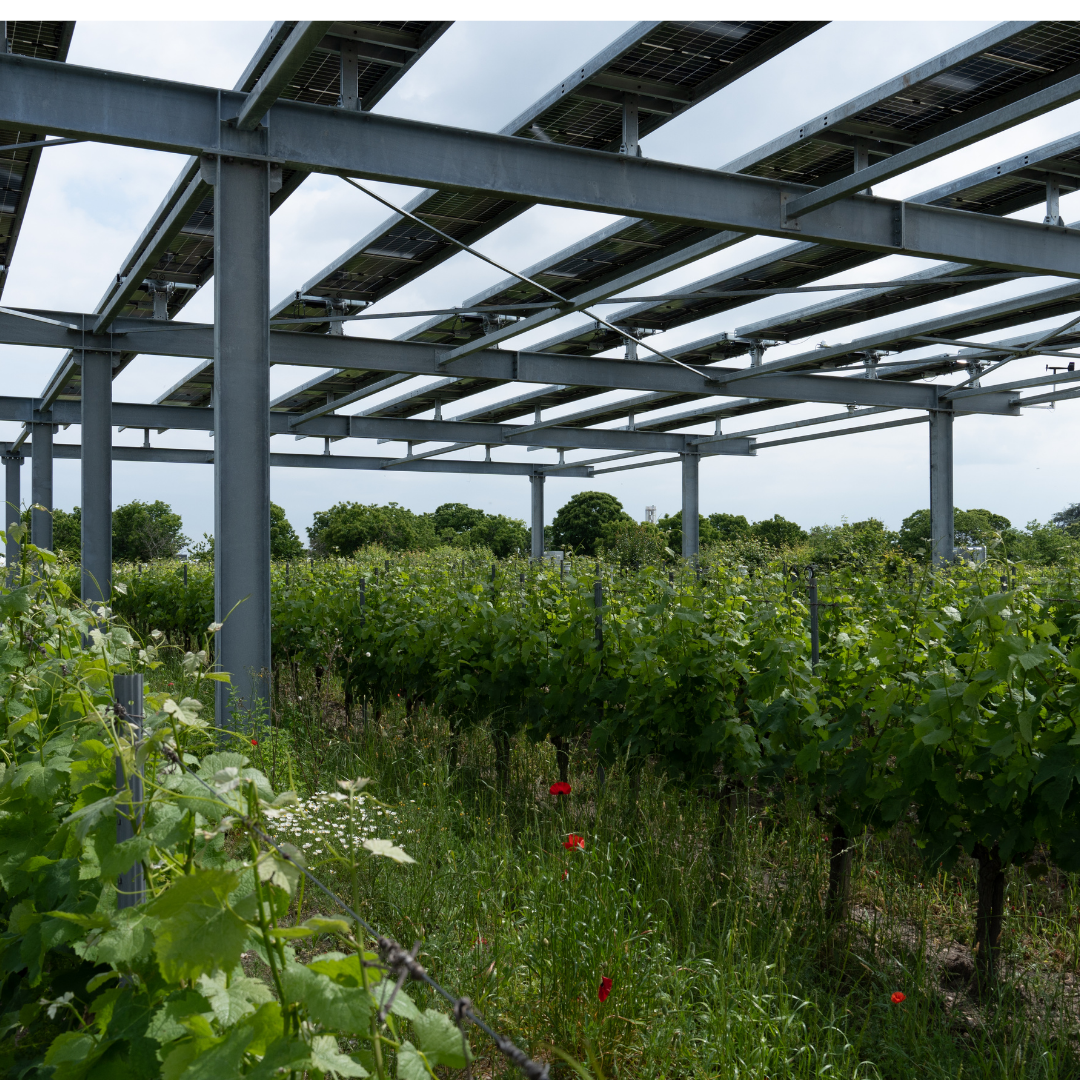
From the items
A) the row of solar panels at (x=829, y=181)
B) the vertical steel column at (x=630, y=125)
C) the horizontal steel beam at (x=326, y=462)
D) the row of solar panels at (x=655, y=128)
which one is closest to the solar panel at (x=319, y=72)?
the row of solar panels at (x=655, y=128)

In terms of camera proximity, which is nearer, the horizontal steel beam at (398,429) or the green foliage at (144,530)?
the horizontal steel beam at (398,429)

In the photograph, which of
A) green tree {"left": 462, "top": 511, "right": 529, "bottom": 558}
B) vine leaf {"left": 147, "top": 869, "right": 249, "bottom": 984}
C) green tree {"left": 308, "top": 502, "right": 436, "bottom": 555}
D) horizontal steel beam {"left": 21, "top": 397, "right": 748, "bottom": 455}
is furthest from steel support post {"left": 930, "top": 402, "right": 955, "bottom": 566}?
green tree {"left": 462, "top": 511, "right": 529, "bottom": 558}

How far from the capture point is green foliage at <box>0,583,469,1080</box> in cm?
→ 124

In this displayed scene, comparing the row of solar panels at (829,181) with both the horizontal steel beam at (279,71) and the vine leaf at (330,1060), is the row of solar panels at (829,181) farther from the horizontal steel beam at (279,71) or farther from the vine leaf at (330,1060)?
the vine leaf at (330,1060)

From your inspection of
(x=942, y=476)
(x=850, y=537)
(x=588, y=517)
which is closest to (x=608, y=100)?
(x=942, y=476)

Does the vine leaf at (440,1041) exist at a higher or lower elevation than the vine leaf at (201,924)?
lower

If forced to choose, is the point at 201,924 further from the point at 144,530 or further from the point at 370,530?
the point at 144,530

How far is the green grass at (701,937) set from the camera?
8.63 ft

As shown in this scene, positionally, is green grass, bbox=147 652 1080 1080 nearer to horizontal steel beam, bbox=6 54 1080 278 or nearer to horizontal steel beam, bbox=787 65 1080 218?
horizontal steel beam, bbox=6 54 1080 278

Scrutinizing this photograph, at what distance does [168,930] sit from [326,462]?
18.2 meters

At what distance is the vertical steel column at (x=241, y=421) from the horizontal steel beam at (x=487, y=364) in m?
4.23

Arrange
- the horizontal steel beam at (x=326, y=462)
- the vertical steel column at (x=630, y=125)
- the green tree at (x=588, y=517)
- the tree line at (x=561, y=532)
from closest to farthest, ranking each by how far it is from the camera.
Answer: the vertical steel column at (x=630, y=125), the horizontal steel beam at (x=326, y=462), the tree line at (x=561, y=532), the green tree at (x=588, y=517)

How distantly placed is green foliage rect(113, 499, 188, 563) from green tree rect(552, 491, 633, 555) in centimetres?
1410

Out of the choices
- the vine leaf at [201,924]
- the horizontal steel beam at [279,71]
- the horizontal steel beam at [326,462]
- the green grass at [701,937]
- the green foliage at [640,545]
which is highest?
the horizontal steel beam at [279,71]
